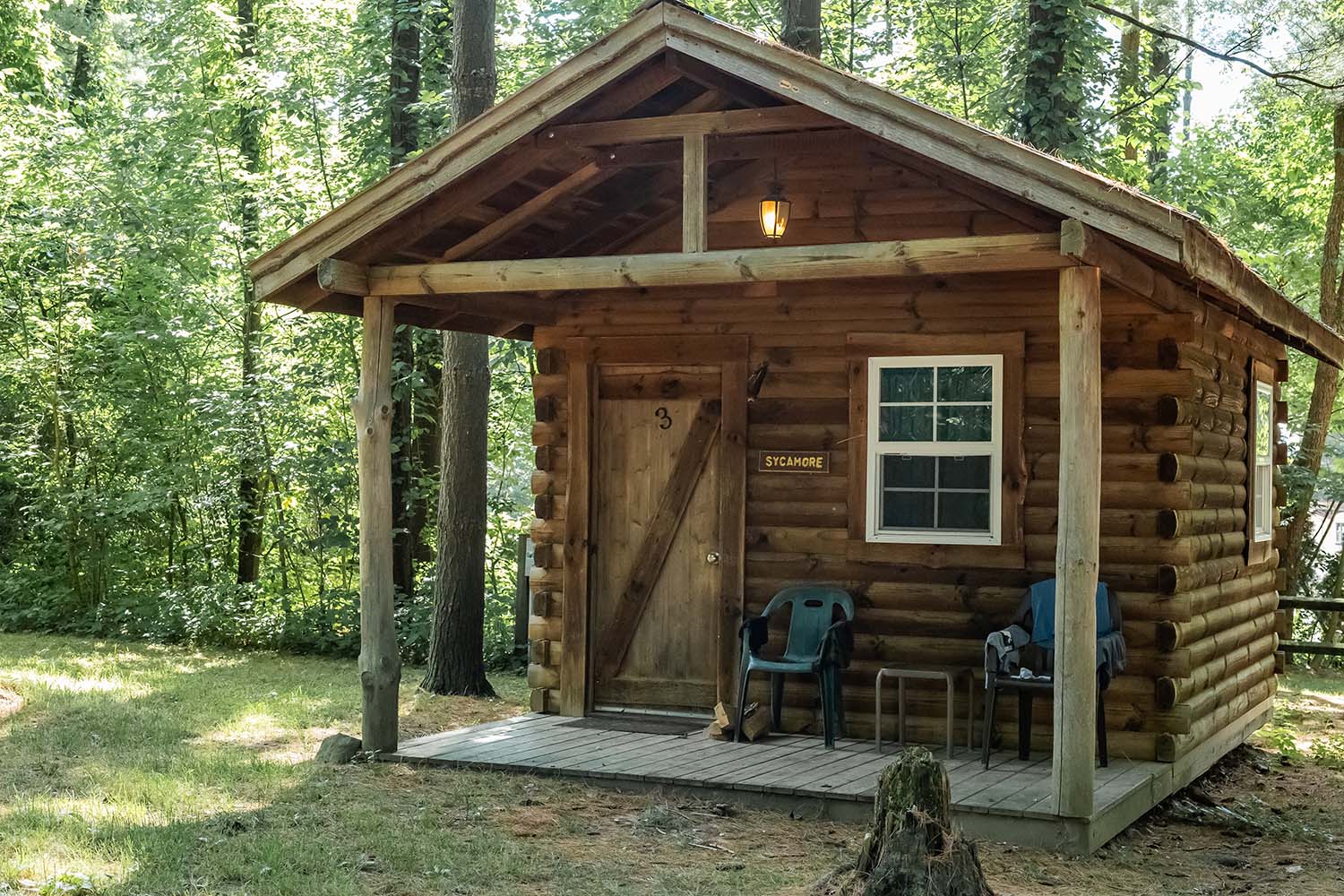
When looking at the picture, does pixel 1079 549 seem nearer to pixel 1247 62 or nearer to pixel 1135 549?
pixel 1135 549

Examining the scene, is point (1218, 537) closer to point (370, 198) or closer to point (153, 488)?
point (370, 198)

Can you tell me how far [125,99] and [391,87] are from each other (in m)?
8.66

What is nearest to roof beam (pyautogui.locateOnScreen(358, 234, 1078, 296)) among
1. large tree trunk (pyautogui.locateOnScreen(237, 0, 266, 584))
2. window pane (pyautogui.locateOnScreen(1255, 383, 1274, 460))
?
window pane (pyautogui.locateOnScreen(1255, 383, 1274, 460))

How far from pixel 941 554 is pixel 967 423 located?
31.5 inches

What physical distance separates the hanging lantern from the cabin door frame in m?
1.19

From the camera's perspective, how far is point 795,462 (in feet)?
27.9

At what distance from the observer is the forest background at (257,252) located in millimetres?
14164

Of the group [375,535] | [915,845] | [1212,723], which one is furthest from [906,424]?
[915,845]

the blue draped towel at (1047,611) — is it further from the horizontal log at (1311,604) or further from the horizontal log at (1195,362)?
the horizontal log at (1311,604)

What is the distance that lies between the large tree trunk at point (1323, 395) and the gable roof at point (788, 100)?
24.7 ft

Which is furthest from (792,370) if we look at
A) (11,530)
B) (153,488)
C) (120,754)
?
(11,530)

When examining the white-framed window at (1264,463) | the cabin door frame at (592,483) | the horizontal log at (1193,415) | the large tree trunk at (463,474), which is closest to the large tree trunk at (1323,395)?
the white-framed window at (1264,463)

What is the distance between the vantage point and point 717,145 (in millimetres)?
7578

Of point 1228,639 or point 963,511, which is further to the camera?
point 1228,639
